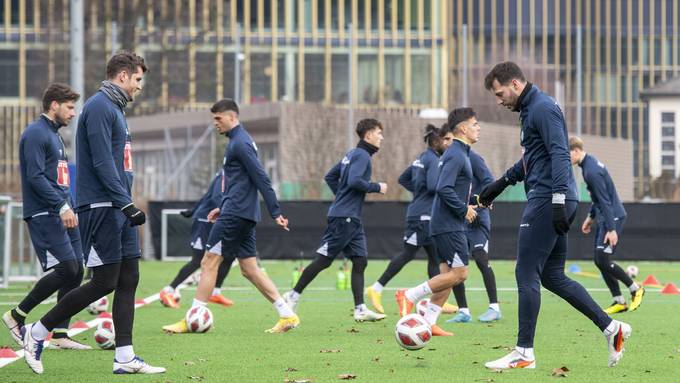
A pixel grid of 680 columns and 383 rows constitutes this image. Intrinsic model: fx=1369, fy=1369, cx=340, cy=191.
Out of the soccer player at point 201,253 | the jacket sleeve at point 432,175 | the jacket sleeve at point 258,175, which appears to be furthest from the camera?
the soccer player at point 201,253

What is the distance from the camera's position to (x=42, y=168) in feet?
32.4

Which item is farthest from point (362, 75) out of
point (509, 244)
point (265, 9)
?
point (509, 244)

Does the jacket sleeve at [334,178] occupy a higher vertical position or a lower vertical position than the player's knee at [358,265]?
higher

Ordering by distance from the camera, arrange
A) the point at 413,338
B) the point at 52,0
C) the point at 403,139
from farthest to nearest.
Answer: the point at 52,0 → the point at 403,139 → the point at 413,338

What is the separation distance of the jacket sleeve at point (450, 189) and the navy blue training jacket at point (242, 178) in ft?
5.06

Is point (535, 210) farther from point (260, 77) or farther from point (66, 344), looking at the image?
point (260, 77)

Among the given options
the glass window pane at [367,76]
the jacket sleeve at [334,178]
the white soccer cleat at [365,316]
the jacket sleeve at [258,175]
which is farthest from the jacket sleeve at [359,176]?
the glass window pane at [367,76]

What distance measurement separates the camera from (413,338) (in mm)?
9484

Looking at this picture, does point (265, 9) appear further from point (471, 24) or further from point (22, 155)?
point (22, 155)

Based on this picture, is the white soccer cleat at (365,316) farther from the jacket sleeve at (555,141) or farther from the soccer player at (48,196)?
the jacket sleeve at (555,141)

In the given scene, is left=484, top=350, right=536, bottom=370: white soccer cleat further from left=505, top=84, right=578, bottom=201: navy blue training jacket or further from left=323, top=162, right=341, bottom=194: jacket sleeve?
left=323, top=162, right=341, bottom=194: jacket sleeve

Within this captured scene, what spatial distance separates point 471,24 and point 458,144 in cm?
8733

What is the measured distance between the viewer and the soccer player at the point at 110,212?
8.46 metres

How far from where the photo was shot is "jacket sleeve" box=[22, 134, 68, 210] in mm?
9828
